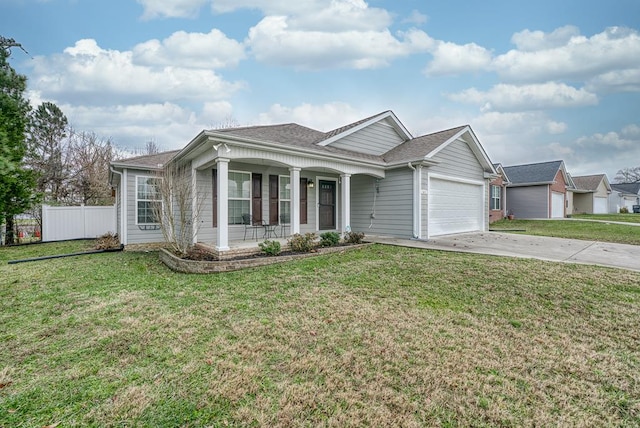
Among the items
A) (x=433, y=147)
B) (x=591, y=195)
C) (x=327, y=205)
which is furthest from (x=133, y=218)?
(x=591, y=195)

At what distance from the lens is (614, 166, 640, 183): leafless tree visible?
56.6 meters

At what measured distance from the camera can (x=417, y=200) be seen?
32.8 feet

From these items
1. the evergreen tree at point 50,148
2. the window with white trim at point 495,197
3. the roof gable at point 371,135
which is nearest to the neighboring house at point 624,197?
the window with white trim at point 495,197

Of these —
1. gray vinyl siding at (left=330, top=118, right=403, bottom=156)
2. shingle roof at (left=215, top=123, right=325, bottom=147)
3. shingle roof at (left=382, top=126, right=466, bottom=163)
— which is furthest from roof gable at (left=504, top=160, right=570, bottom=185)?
shingle roof at (left=215, top=123, right=325, bottom=147)

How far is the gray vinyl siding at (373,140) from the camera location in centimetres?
1120

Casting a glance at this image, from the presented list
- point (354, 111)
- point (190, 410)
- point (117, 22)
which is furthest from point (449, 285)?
point (354, 111)

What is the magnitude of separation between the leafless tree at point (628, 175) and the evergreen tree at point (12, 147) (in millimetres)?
82543

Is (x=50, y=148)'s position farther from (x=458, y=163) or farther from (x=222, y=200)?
(x=458, y=163)

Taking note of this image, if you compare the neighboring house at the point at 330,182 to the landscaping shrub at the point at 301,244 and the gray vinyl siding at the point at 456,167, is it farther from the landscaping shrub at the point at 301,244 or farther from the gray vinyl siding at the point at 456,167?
the landscaping shrub at the point at 301,244

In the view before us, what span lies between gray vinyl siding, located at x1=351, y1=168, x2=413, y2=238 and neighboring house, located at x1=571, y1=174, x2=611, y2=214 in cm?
2961

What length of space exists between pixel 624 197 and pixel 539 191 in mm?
26483

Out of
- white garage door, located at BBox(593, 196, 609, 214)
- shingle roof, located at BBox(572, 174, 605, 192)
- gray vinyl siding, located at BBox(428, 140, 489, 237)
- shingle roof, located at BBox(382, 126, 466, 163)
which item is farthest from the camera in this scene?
white garage door, located at BBox(593, 196, 609, 214)

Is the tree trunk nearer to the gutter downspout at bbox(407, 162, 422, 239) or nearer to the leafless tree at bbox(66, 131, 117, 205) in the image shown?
the leafless tree at bbox(66, 131, 117, 205)

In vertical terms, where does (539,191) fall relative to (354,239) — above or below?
above
